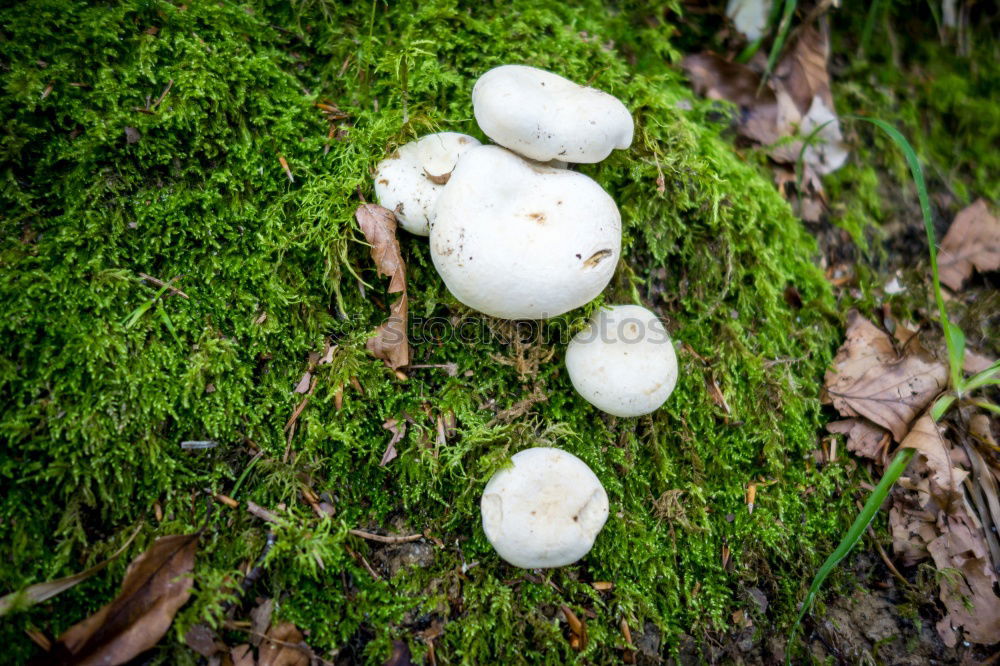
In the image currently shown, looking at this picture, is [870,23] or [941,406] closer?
[941,406]

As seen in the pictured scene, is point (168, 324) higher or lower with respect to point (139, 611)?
higher

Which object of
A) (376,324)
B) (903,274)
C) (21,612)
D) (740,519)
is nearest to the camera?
(21,612)

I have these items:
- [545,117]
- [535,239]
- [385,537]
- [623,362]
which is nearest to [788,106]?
[545,117]

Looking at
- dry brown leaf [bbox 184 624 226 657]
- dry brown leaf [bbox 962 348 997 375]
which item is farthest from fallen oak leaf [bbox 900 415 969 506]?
dry brown leaf [bbox 184 624 226 657]

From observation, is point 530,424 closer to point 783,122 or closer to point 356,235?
point 356,235

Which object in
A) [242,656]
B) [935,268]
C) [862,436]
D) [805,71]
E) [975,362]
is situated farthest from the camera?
[805,71]

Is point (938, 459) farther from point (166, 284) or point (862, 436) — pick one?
point (166, 284)

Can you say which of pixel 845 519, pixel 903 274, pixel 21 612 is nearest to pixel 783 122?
pixel 903 274
